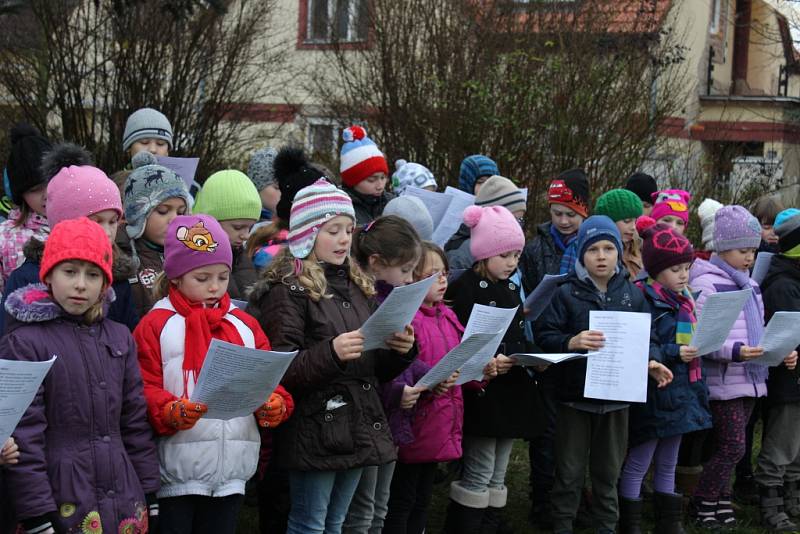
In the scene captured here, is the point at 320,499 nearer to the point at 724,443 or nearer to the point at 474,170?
the point at 724,443

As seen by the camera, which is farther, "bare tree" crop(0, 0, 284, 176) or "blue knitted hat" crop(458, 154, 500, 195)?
"bare tree" crop(0, 0, 284, 176)

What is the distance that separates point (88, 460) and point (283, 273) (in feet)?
4.11

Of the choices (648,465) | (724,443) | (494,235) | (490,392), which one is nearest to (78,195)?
(494,235)

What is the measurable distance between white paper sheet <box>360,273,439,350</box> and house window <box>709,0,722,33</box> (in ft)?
71.9

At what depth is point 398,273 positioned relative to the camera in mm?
5156

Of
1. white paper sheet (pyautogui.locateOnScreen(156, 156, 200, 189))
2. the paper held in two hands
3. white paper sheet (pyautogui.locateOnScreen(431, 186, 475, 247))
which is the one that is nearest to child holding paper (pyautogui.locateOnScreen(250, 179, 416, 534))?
white paper sheet (pyautogui.locateOnScreen(156, 156, 200, 189))

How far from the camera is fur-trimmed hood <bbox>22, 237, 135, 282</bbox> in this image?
4.18 metres

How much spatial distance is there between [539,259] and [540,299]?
1.10 meters

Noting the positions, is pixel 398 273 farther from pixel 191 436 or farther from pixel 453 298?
pixel 191 436

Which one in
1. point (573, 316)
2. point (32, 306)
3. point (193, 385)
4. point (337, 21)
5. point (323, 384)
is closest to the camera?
point (32, 306)

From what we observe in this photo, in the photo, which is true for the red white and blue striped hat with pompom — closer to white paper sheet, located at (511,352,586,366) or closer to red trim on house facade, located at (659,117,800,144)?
white paper sheet, located at (511,352,586,366)

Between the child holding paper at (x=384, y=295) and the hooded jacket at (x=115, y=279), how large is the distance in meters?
1.15

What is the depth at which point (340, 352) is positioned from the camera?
170 inches

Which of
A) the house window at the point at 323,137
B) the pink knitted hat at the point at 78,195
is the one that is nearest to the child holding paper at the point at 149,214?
the pink knitted hat at the point at 78,195
